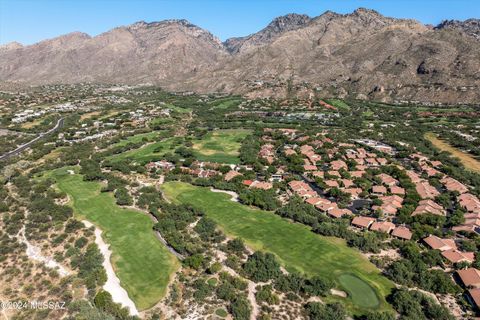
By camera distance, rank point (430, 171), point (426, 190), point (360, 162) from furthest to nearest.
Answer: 1. point (360, 162)
2. point (430, 171)
3. point (426, 190)

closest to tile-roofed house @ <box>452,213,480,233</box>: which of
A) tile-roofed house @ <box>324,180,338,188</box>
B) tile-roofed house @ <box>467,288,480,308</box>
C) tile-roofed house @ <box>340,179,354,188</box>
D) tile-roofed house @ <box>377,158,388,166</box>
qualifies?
tile-roofed house @ <box>467,288,480,308</box>

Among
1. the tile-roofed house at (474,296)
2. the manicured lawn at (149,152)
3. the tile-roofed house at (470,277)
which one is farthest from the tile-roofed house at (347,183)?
the manicured lawn at (149,152)

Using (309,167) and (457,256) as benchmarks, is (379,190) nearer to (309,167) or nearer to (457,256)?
(309,167)

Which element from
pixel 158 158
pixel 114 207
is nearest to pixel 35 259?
pixel 114 207

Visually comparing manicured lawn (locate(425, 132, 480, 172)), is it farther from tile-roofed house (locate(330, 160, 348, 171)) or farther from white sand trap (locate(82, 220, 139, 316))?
white sand trap (locate(82, 220, 139, 316))

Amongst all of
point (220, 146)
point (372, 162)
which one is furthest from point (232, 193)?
point (220, 146)

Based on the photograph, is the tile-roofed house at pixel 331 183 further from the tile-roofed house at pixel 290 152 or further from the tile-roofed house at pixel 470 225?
the tile-roofed house at pixel 470 225
